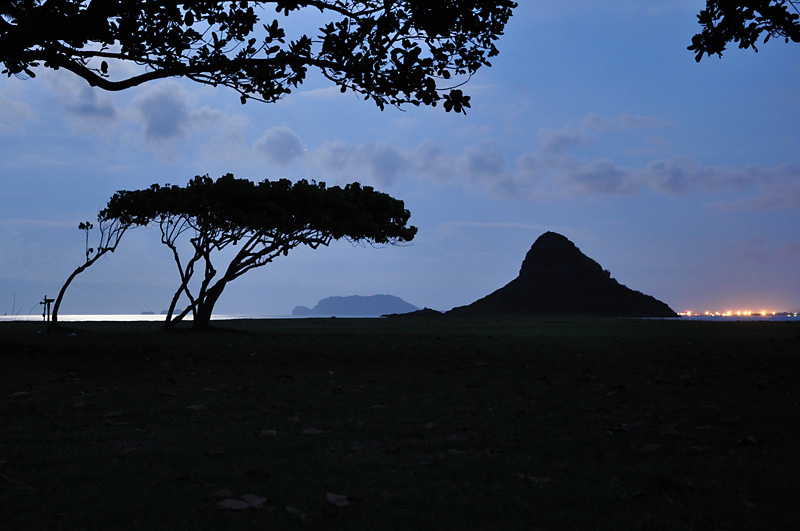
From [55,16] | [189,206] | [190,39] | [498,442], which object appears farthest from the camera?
[189,206]

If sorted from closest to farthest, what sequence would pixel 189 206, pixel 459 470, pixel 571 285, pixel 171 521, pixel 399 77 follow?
pixel 171 521, pixel 459 470, pixel 399 77, pixel 189 206, pixel 571 285

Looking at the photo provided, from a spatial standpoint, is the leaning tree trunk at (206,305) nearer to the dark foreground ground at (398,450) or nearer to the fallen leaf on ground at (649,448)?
the dark foreground ground at (398,450)

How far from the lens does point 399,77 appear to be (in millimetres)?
16438

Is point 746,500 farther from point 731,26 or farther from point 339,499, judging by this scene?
point 731,26

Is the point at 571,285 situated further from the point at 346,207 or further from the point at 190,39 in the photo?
the point at 190,39

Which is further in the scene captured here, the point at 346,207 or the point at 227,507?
the point at 346,207

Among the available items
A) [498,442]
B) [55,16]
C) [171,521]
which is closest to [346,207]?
[55,16]

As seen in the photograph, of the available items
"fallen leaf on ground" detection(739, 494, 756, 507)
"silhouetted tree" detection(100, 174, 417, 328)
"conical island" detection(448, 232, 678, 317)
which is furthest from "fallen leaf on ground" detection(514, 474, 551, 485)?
"conical island" detection(448, 232, 678, 317)

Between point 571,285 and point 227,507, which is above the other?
point 571,285

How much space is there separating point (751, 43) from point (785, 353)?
29.1 ft

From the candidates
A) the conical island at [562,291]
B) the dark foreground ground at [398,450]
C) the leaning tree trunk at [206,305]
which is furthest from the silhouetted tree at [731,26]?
the conical island at [562,291]

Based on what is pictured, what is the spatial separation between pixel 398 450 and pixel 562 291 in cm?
16496

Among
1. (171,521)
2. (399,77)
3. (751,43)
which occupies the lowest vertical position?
(171,521)

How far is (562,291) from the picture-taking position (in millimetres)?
166250
